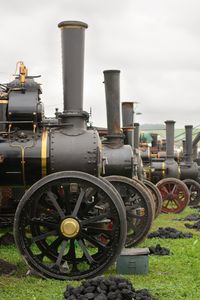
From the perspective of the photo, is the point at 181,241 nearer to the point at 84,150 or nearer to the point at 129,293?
the point at 84,150

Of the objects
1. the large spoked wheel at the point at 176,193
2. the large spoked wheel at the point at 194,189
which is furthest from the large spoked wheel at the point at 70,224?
the large spoked wheel at the point at 194,189

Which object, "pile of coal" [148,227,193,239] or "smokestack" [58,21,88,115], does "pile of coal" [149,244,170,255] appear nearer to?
"pile of coal" [148,227,193,239]

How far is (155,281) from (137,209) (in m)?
2.65

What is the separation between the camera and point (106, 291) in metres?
4.46

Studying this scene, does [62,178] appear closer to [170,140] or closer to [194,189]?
[170,140]

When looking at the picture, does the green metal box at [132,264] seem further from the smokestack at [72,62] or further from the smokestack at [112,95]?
the smokestack at [112,95]

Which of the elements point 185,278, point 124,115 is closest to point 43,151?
point 185,278

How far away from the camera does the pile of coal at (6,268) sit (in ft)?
18.8

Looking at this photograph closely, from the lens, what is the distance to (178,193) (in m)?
14.6

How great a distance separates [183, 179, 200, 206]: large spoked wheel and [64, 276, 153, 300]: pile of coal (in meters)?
12.1

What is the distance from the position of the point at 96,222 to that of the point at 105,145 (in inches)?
149

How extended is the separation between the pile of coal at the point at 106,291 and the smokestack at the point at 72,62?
2.15m

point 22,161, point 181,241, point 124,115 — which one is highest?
point 124,115

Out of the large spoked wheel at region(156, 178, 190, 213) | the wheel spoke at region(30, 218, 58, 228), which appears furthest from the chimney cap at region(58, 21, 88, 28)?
the large spoked wheel at region(156, 178, 190, 213)
